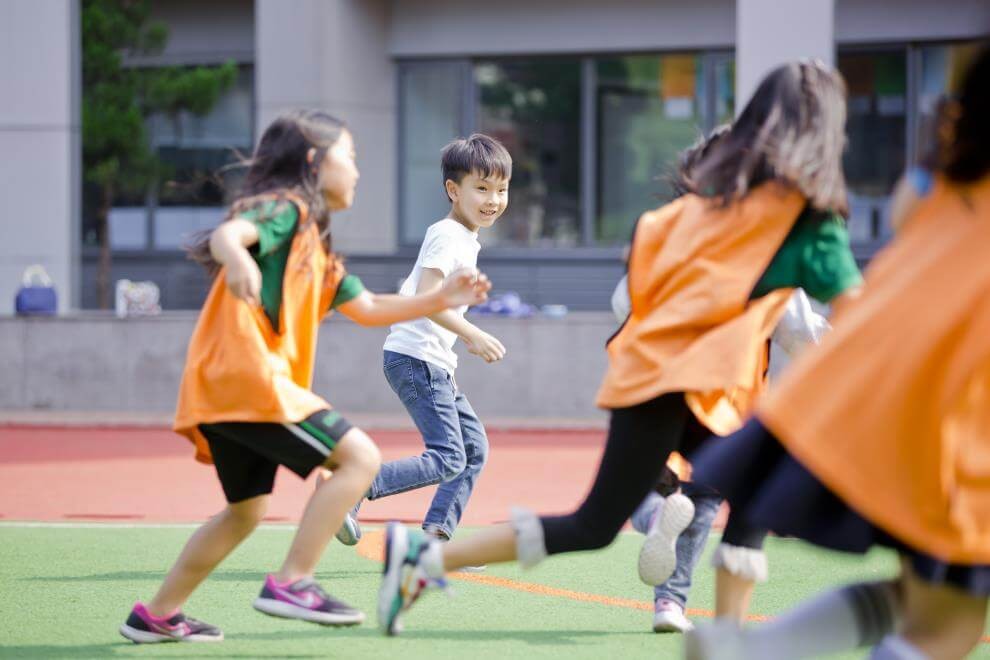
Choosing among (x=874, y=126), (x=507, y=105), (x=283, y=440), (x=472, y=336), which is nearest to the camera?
(x=283, y=440)

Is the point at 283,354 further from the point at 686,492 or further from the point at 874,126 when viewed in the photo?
the point at 874,126

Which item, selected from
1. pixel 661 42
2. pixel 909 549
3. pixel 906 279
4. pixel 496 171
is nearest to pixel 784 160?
pixel 906 279

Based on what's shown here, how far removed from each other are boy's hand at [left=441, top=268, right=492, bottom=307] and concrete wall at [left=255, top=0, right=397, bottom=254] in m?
12.5

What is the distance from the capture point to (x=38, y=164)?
17406 millimetres

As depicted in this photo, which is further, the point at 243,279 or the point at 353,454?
the point at 353,454

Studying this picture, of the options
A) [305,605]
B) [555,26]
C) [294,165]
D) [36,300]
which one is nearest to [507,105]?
[555,26]

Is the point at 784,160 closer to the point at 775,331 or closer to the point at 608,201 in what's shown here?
the point at 775,331

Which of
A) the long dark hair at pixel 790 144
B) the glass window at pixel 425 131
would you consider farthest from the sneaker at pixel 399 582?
the glass window at pixel 425 131

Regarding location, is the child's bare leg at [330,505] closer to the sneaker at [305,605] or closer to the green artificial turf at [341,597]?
the sneaker at [305,605]

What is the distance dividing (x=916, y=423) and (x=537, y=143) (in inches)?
688

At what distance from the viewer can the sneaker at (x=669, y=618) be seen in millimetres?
5273

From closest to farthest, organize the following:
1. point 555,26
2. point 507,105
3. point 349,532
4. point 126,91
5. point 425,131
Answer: point 349,532, point 126,91, point 555,26, point 507,105, point 425,131

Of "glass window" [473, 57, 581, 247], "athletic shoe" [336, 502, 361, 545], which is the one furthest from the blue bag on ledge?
"athletic shoe" [336, 502, 361, 545]

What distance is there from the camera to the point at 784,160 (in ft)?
13.4
